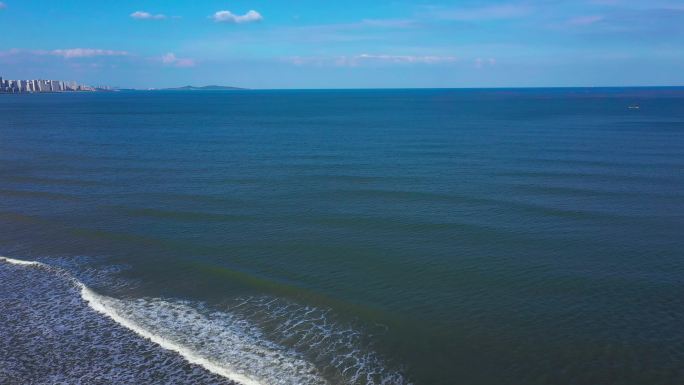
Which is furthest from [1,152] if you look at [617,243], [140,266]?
[617,243]

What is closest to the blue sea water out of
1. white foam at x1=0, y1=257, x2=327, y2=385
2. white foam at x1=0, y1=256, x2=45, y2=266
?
white foam at x1=0, y1=257, x2=327, y2=385

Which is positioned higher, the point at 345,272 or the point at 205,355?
the point at 345,272

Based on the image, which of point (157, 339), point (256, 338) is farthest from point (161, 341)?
point (256, 338)

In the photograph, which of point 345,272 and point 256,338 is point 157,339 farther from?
point 345,272

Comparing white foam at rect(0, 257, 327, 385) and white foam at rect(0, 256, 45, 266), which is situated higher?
white foam at rect(0, 256, 45, 266)

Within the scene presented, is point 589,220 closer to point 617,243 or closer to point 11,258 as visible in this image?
point 617,243

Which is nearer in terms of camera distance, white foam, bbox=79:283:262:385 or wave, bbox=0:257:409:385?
white foam, bbox=79:283:262:385

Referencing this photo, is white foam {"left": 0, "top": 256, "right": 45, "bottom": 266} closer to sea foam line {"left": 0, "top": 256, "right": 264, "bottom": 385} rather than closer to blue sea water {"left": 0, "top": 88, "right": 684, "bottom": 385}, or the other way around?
blue sea water {"left": 0, "top": 88, "right": 684, "bottom": 385}
